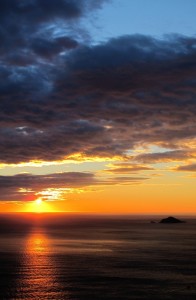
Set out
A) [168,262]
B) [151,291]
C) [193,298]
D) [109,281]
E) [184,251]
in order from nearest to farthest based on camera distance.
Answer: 1. [193,298]
2. [151,291]
3. [109,281]
4. [168,262]
5. [184,251]

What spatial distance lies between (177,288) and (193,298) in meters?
6.25

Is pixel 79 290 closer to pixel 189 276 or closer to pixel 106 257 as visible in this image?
pixel 189 276

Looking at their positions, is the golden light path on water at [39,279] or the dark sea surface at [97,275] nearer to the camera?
the golden light path on water at [39,279]

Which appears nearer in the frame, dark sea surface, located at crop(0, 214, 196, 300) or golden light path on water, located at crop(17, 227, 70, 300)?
golden light path on water, located at crop(17, 227, 70, 300)

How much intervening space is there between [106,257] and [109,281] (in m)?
30.6

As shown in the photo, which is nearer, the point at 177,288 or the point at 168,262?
the point at 177,288

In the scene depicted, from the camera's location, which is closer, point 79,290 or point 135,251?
point 79,290

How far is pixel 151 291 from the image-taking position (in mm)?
60938

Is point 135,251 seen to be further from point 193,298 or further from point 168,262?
point 193,298

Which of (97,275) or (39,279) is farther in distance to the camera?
(97,275)

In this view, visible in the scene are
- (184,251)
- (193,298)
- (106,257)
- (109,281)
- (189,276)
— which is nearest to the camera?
(193,298)

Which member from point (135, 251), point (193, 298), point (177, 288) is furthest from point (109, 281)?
point (135, 251)

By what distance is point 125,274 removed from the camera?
7388cm

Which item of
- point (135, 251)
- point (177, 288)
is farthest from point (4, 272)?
point (135, 251)
